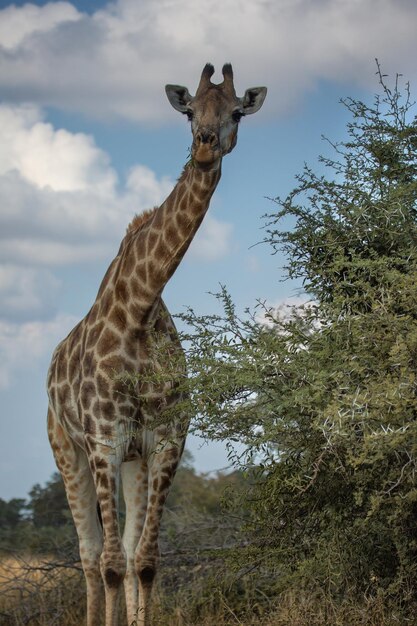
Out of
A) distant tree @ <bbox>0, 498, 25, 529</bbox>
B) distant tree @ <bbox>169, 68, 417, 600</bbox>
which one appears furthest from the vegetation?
distant tree @ <bbox>0, 498, 25, 529</bbox>

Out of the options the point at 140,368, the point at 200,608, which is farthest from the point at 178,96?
the point at 200,608

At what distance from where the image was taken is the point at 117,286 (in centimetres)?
760

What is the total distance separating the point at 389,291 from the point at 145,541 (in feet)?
9.09

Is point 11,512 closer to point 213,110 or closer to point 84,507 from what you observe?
point 84,507

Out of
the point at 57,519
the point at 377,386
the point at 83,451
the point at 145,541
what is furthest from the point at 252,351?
the point at 57,519

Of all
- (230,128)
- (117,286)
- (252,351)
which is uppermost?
(230,128)

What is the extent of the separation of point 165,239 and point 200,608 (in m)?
3.45

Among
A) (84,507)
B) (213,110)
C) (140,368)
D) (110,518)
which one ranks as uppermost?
(213,110)

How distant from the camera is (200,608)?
29.4ft

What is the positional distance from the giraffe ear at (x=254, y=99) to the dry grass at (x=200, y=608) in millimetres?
3295

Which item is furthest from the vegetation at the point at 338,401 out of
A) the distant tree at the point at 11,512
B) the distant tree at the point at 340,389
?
the distant tree at the point at 11,512

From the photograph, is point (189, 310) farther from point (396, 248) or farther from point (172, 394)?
point (396, 248)

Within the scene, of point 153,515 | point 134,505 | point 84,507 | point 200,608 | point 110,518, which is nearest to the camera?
point 110,518

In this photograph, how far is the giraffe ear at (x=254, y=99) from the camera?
730cm
